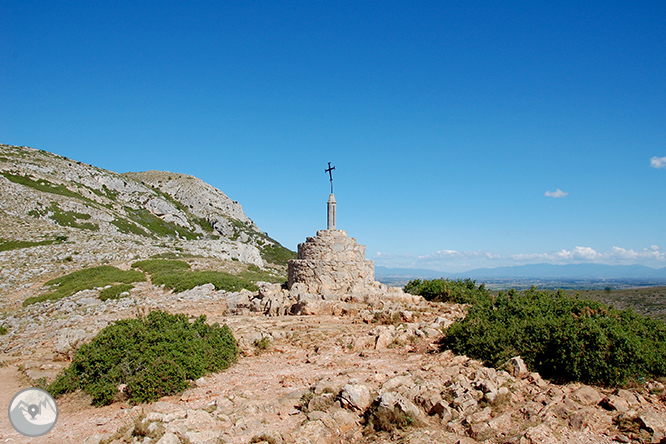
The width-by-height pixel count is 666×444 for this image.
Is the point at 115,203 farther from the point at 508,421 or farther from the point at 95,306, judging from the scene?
the point at 508,421

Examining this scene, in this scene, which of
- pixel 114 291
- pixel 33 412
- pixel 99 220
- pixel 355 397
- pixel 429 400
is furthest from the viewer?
pixel 99 220

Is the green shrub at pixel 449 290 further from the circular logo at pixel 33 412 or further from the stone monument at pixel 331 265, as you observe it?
the circular logo at pixel 33 412

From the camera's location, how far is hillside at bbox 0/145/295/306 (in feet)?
102

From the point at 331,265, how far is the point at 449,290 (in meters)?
5.18

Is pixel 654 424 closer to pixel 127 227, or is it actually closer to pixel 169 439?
pixel 169 439

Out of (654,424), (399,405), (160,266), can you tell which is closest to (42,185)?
(160,266)

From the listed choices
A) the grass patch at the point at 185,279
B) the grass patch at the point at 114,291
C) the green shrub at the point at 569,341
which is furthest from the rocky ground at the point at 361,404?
the grass patch at the point at 185,279

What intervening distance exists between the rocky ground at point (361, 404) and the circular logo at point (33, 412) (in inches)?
6.6

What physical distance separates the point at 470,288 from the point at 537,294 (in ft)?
17.2

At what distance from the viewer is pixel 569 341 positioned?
7.51 meters

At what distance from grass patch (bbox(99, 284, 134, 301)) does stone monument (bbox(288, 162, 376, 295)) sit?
10968mm

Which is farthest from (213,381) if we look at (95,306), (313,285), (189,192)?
(189,192)

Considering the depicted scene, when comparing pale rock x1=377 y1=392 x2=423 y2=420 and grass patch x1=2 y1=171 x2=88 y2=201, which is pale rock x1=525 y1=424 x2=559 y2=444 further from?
grass patch x1=2 y1=171 x2=88 y2=201

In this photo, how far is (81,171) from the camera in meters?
66.6
